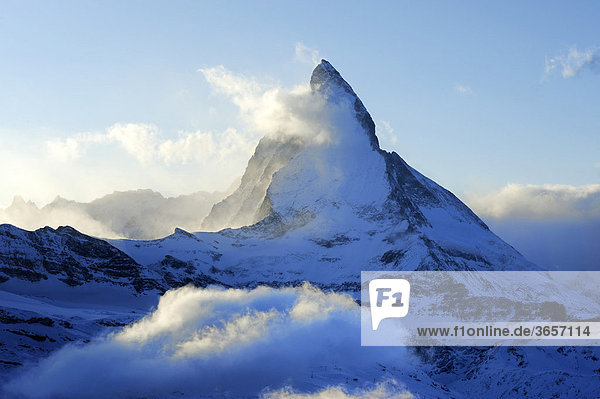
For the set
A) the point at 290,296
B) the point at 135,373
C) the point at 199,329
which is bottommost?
the point at 135,373

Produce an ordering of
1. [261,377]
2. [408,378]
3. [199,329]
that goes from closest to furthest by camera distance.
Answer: [261,377] → [199,329] → [408,378]

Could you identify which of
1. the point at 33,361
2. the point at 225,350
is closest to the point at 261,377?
the point at 225,350

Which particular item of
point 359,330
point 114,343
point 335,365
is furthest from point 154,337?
point 359,330

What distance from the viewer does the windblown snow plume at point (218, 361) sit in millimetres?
62844

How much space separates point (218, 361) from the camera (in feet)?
221

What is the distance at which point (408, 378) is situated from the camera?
3135 inches

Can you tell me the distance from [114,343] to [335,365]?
2267 cm

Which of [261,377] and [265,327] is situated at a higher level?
[265,327]

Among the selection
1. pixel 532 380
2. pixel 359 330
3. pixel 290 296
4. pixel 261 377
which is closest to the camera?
pixel 261 377

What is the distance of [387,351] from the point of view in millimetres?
90562

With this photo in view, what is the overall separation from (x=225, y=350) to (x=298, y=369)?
764cm

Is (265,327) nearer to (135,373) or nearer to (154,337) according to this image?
(154,337)

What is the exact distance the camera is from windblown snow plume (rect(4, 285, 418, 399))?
206ft

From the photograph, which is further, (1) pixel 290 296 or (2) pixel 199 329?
(1) pixel 290 296
